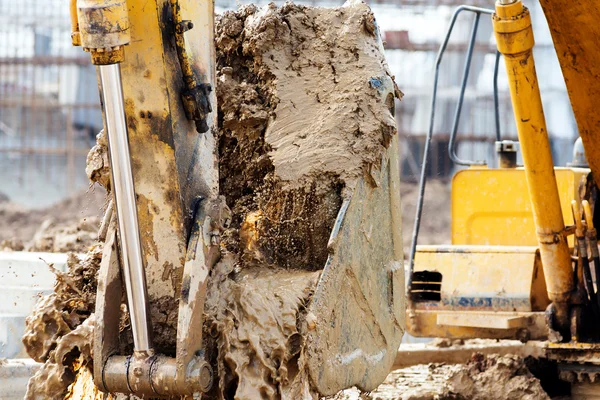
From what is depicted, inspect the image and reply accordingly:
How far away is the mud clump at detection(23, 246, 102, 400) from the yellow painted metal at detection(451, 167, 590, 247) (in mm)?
2684

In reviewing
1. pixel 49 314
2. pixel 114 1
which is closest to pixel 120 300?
pixel 49 314

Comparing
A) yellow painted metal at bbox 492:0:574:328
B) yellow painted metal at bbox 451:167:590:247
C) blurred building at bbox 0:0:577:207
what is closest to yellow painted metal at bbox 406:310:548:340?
yellow painted metal at bbox 492:0:574:328

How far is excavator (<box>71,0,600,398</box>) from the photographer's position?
251 cm

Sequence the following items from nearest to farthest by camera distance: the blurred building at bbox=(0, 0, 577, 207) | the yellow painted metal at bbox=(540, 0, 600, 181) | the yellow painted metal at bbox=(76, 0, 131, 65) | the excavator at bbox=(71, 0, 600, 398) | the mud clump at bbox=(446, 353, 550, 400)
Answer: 1. the yellow painted metal at bbox=(76, 0, 131, 65)
2. the excavator at bbox=(71, 0, 600, 398)
3. the yellow painted metal at bbox=(540, 0, 600, 181)
4. the mud clump at bbox=(446, 353, 550, 400)
5. the blurred building at bbox=(0, 0, 577, 207)

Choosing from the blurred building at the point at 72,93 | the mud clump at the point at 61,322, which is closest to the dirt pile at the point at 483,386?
the mud clump at the point at 61,322

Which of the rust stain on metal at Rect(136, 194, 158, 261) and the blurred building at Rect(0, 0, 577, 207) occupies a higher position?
the rust stain on metal at Rect(136, 194, 158, 261)

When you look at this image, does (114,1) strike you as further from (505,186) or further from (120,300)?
(505,186)

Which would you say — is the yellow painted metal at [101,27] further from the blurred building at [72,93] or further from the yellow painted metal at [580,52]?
the blurred building at [72,93]

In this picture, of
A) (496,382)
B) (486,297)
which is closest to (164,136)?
(486,297)

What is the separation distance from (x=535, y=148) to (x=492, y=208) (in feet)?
3.76

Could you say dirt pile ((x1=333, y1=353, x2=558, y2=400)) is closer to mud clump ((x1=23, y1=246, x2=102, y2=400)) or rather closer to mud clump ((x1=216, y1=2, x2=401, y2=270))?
mud clump ((x1=216, y1=2, x2=401, y2=270))

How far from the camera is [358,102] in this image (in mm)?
3150

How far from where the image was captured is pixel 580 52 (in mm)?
3719

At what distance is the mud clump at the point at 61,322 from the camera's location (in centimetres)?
292
